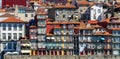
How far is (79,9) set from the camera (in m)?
78.2

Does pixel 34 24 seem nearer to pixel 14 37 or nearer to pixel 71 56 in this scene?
pixel 14 37

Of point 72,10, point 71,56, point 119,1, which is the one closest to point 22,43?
point 71,56

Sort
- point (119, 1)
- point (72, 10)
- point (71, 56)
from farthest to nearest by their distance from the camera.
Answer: point (119, 1), point (72, 10), point (71, 56)

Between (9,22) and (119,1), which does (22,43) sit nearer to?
Answer: (9,22)

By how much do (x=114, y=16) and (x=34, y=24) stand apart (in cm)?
1023

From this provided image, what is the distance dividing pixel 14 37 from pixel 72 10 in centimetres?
894

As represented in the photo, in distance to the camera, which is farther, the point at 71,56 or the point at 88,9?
the point at 88,9

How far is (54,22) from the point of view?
231ft

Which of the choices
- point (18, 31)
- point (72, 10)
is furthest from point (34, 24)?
point (72, 10)

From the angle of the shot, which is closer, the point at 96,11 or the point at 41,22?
the point at 41,22

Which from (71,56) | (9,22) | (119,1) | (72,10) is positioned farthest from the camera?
(119,1)

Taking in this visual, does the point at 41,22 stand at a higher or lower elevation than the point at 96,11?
lower

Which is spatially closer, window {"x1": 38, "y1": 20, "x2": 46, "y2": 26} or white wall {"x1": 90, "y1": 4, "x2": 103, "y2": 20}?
window {"x1": 38, "y1": 20, "x2": 46, "y2": 26}

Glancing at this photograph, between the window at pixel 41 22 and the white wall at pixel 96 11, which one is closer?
the window at pixel 41 22
